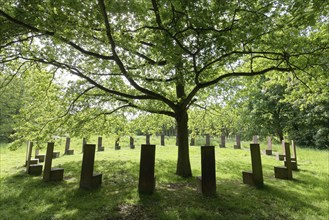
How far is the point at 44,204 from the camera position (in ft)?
17.0

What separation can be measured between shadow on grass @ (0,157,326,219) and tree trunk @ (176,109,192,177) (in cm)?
53

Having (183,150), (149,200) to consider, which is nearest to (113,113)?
(183,150)

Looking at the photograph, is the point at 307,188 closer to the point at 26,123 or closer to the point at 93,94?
the point at 93,94

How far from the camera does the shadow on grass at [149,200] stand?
14.9 feet

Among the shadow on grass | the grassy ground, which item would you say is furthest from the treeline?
the shadow on grass

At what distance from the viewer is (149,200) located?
5297 mm

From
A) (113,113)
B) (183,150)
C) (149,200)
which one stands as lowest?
(149,200)

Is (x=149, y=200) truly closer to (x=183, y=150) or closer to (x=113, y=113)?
(x=183, y=150)

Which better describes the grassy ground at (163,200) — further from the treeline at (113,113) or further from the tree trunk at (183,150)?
the treeline at (113,113)

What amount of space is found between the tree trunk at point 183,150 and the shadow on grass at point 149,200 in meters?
0.53

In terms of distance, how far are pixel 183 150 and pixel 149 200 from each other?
127 inches

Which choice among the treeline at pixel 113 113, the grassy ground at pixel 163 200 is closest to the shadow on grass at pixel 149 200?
the grassy ground at pixel 163 200

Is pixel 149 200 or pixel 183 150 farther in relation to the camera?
pixel 183 150

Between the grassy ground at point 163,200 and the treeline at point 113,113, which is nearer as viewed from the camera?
the grassy ground at point 163,200
